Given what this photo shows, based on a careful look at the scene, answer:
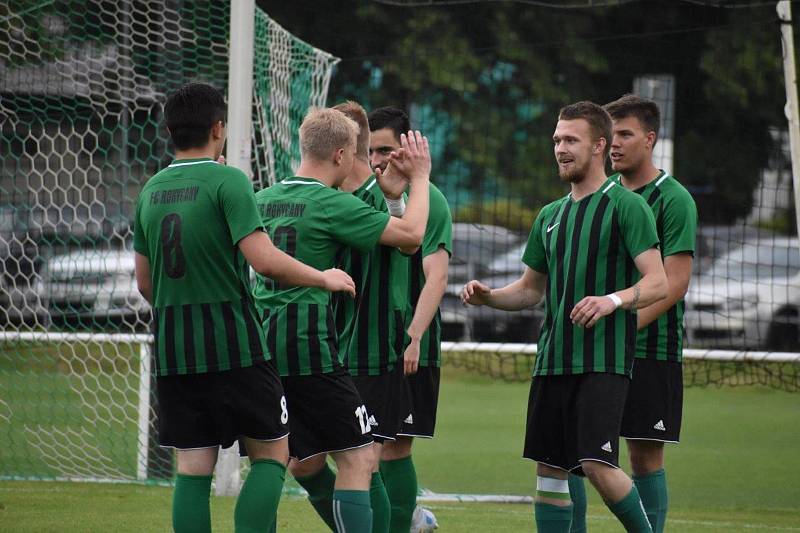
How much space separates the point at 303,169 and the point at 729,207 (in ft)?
51.6

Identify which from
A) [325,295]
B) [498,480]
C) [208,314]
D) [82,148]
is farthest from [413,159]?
[82,148]

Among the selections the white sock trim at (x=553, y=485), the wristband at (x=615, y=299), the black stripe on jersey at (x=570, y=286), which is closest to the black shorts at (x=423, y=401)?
the white sock trim at (x=553, y=485)

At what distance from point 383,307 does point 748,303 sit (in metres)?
12.0

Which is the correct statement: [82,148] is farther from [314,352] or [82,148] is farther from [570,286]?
[570,286]

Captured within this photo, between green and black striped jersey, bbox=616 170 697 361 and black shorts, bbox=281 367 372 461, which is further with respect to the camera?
green and black striped jersey, bbox=616 170 697 361

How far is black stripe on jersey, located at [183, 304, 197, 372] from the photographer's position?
450cm

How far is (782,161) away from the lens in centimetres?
1797

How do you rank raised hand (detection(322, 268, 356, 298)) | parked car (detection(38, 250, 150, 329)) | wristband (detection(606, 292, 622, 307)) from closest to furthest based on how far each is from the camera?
raised hand (detection(322, 268, 356, 298)), wristband (detection(606, 292, 622, 307)), parked car (detection(38, 250, 150, 329))

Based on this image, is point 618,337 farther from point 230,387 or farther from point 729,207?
point 729,207

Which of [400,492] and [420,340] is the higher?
[420,340]

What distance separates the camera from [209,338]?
177 inches

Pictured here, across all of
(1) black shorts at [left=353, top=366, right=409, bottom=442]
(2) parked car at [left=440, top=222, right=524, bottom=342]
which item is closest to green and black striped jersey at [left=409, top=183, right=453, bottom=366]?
(1) black shorts at [left=353, top=366, right=409, bottom=442]

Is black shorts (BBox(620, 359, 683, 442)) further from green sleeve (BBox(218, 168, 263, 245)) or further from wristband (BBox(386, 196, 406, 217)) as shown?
green sleeve (BBox(218, 168, 263, 245))

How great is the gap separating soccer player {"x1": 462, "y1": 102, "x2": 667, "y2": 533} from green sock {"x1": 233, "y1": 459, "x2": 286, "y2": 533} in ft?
3.73
